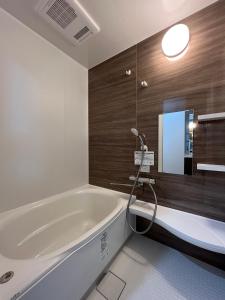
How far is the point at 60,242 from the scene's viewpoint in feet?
4.94

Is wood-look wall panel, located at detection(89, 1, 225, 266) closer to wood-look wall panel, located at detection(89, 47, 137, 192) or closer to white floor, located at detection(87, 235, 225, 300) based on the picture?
wood-look wall panel, located at detection(89, 47, 137, 192)

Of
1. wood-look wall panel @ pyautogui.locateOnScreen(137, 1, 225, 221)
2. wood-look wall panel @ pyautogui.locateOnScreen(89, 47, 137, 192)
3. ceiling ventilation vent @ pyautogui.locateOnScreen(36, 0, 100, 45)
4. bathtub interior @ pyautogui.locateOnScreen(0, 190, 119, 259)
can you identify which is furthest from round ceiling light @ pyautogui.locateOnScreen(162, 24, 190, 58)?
bathtub interior @ pyautogui.locateOnScreen(0, 190, 119, 259)

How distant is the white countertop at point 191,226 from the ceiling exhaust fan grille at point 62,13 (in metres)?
1.85

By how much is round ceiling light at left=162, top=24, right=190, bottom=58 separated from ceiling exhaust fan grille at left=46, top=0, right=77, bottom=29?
33.5 inches

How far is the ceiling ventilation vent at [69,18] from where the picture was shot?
3.72 feet

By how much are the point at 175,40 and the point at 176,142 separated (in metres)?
0.94

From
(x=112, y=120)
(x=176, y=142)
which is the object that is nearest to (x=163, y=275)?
(x=176, y=142)

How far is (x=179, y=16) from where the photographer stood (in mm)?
1286

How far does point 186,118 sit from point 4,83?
5.43 feet

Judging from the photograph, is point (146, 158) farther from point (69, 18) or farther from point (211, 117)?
point (69, 18)

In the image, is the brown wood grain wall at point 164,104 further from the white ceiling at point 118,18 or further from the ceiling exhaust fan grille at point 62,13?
the ceiling exhaust fan grille at point 62,13

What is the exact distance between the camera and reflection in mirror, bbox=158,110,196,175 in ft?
4.41

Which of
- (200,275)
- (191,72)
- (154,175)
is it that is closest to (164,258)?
(200,275)

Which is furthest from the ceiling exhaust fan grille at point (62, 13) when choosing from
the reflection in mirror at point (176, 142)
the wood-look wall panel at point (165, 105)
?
the reflection in mirror at point (176, 142)
